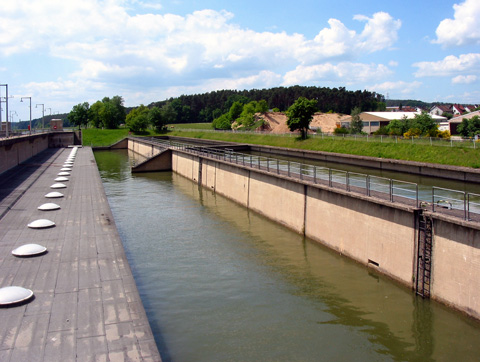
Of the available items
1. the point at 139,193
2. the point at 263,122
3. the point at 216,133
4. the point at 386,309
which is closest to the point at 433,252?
the point at 386,309

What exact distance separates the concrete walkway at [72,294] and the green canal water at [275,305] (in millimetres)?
2312

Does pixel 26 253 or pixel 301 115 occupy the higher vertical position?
pixel 301 115

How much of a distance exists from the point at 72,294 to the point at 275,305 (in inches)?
274

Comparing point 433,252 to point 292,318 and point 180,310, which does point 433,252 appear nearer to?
point 292,318

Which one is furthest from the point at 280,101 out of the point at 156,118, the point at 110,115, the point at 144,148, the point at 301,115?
the point at 301,115

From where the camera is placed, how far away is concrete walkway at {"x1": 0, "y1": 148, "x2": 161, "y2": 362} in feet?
29.0

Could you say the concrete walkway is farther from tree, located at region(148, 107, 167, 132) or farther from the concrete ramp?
tree, located at region(148, 107, 167, 132)

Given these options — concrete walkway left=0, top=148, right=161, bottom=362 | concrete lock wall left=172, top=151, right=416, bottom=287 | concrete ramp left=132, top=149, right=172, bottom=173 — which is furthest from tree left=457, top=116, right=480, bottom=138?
concrete walkway left=0, top=148, right=161, bottom=362

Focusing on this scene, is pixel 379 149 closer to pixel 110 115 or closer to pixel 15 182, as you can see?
pixel 15 182

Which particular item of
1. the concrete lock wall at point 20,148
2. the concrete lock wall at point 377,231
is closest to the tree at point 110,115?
the concrete lock wall at point 20,148

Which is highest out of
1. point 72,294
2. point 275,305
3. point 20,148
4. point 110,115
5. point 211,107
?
point 211,107

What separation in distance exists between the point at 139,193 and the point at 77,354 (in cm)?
3237

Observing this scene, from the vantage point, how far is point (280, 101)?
178 m

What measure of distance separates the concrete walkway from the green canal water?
7.59 feet
